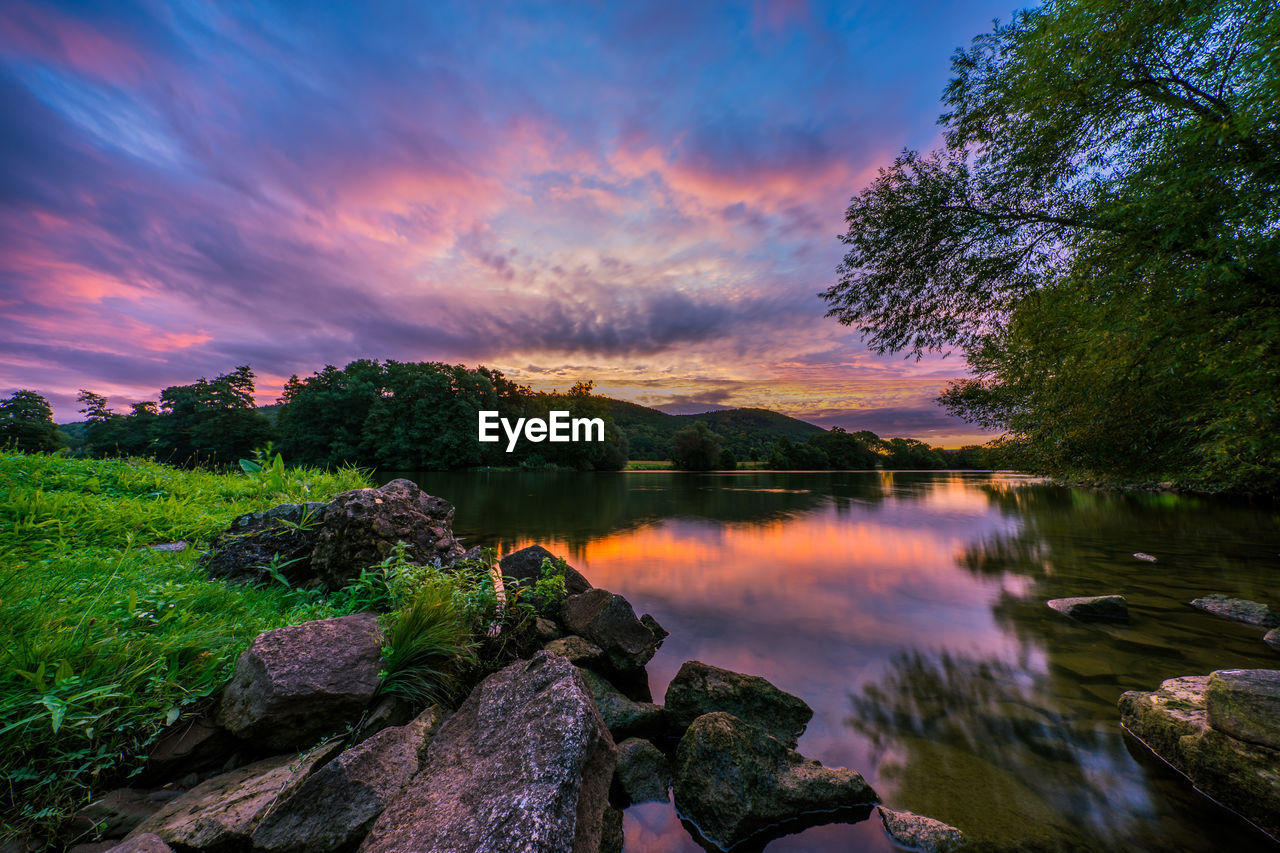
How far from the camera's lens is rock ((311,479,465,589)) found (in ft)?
15.2

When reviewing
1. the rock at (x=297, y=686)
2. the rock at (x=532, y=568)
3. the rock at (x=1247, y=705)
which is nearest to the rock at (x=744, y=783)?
the rock at (x=297, y=686)

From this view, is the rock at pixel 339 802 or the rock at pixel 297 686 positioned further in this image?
the rock at pixel 297 686

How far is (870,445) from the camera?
9544 cm

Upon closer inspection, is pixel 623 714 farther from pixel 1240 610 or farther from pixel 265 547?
pixel 1240 610

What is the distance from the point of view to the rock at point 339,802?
6.42 ft

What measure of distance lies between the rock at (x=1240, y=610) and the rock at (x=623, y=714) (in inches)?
410

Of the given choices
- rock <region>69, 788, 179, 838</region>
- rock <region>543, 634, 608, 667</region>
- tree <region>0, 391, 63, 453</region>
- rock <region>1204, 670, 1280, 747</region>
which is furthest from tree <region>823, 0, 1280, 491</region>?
tree <region>0, 391, 63, 453</region>

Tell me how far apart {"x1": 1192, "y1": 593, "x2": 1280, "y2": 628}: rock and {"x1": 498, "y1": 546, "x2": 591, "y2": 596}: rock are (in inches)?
448

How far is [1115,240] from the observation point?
24.1 feet

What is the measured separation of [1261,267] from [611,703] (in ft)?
34.1

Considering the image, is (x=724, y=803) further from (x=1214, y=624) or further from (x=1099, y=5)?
(x=1099, y=5)

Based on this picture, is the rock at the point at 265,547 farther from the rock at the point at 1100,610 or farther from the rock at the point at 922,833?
the rock at the point at 1100,610

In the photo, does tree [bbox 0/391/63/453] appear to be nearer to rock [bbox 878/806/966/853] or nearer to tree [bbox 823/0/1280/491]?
A: rock [bbox 878/806/966/853]

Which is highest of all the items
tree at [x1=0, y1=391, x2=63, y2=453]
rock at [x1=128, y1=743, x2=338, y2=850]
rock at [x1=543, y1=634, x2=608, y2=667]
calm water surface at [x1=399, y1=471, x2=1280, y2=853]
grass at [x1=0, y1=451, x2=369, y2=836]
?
tree at [x1=0, y1=391, x2=63, y2=453]
